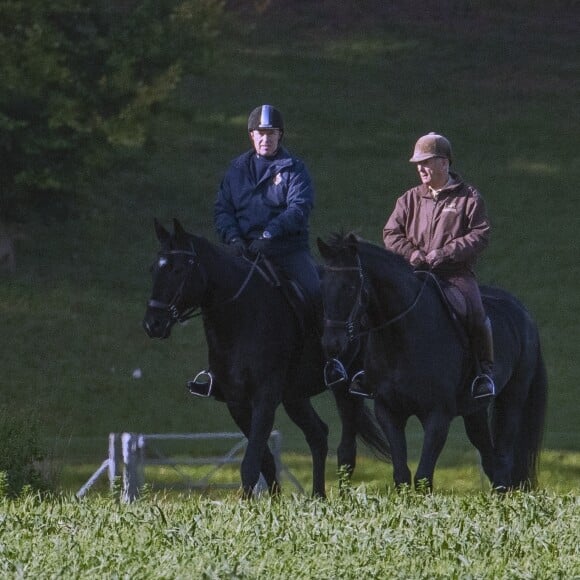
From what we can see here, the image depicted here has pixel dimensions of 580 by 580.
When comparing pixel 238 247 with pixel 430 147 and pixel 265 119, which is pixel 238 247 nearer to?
pixel 265 119

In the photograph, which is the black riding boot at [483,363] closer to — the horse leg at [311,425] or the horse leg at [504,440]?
the horse leg at [504,440]

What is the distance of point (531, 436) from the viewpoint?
1312 centimetres

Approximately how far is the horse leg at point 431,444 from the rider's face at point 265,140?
8.92ft

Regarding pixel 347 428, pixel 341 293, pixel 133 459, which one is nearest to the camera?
pixel 341 293

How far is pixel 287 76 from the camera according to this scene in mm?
48125

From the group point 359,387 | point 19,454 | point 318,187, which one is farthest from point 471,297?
point 318,187

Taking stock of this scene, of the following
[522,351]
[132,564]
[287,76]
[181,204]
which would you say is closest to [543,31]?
[287,76]

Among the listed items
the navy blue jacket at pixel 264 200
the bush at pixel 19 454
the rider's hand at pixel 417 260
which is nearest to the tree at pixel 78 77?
the bush at pixel 19 454

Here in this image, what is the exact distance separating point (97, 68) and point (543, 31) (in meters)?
23.9

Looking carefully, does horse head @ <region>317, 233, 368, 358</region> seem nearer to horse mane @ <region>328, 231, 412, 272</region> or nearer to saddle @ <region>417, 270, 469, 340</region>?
horse mane @ <region>328, 231, 412, 272</region>

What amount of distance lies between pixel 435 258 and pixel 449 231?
0.28 meters

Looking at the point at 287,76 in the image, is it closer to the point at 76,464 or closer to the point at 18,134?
the point at 18,134

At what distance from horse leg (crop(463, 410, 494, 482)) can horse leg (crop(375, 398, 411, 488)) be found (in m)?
2.08

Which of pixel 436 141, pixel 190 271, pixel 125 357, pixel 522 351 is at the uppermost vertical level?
pixel 436 141
